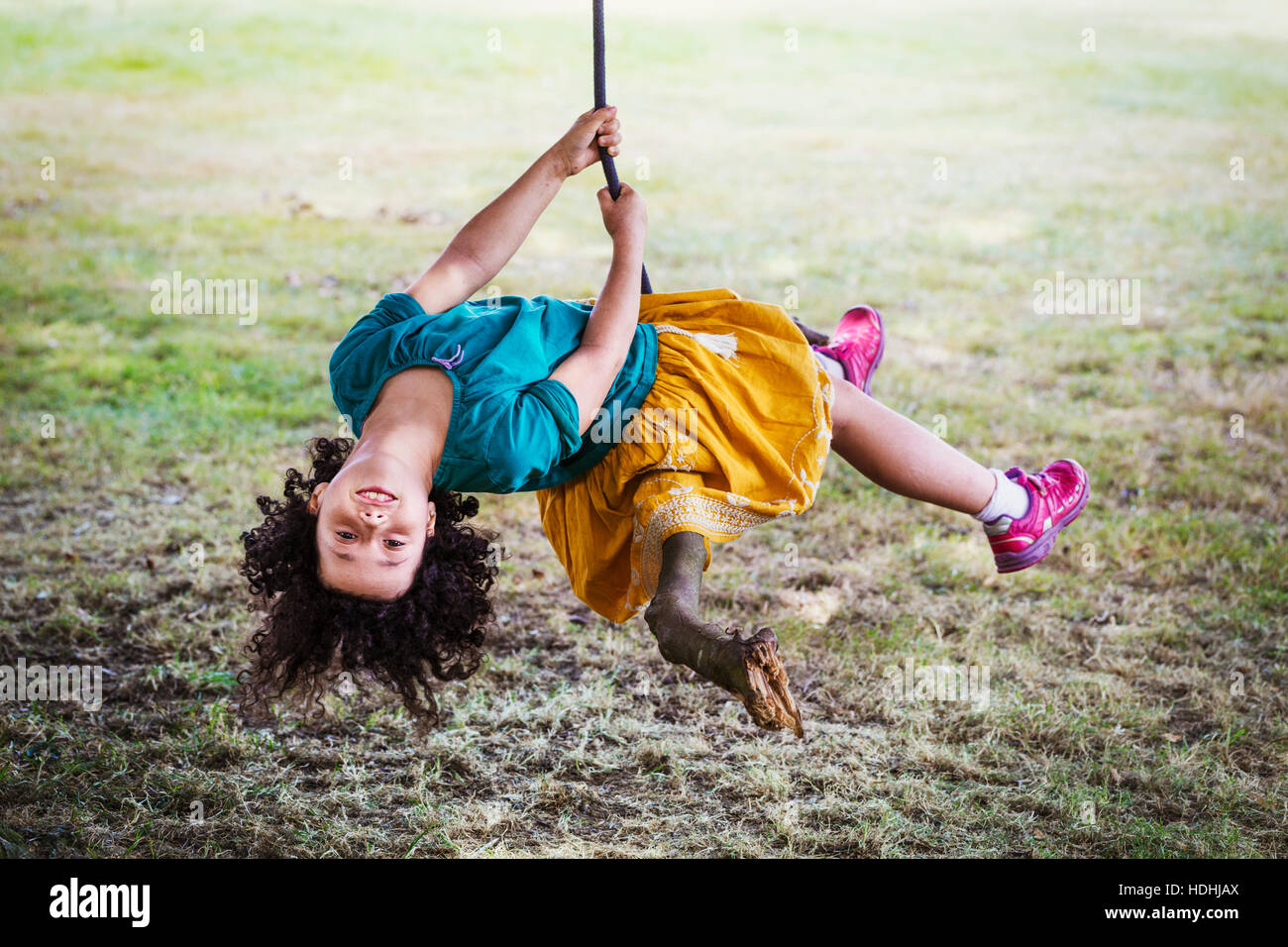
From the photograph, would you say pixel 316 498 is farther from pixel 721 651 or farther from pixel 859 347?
pixel 859 347

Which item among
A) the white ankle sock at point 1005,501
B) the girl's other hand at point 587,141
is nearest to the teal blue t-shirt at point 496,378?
the girl's other hand at point 587,141

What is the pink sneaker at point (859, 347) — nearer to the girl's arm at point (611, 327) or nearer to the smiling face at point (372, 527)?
the girl's arm at point (611, 327)

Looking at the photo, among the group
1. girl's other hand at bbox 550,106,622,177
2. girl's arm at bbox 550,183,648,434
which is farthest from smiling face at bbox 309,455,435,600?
girl's other hand at bbox 550,106,622,177

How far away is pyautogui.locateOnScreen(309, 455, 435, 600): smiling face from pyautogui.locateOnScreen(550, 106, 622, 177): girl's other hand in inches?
29.1

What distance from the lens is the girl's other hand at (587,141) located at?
2.25m

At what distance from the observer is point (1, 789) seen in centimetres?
238

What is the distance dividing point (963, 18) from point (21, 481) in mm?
10895

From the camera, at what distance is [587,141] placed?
2.26 m

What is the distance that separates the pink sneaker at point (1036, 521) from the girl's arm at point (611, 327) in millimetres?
931

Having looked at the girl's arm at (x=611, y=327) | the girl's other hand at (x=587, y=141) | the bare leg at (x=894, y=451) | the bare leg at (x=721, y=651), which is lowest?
the bare leg at (x=721, y=651)

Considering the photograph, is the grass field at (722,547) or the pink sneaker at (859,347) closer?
the grass field at (722,547)

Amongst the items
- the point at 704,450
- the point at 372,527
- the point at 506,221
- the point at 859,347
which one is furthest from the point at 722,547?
the point at 372,527

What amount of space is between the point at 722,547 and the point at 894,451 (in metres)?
1.24
